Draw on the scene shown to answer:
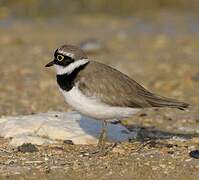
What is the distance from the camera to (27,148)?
841 centimetres

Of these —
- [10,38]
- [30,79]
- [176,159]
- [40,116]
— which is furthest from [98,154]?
[10,38]

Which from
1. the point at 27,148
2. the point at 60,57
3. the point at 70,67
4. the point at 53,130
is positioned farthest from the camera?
the point at 53,130

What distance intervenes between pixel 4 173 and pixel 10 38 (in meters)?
9.33

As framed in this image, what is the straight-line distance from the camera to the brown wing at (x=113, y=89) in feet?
26.3

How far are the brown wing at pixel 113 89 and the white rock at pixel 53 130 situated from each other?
970 millimetres

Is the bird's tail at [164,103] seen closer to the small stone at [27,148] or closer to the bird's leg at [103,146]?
the bird's leg at [103,146]

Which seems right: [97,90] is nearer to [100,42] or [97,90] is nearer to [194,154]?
[194,154]

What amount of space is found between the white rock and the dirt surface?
0.56ft

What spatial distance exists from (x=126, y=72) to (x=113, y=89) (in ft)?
19.8

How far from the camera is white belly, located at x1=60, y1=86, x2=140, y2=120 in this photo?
7.92 m

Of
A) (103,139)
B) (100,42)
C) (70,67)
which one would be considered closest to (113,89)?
(70,67)

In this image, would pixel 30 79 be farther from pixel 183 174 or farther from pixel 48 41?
pixel 183 174

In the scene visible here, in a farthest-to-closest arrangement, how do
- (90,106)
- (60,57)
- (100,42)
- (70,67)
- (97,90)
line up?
(100,42) < (60,57) < (70,67) < (97,90) < (90,106)

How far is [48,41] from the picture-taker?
1694 cm
